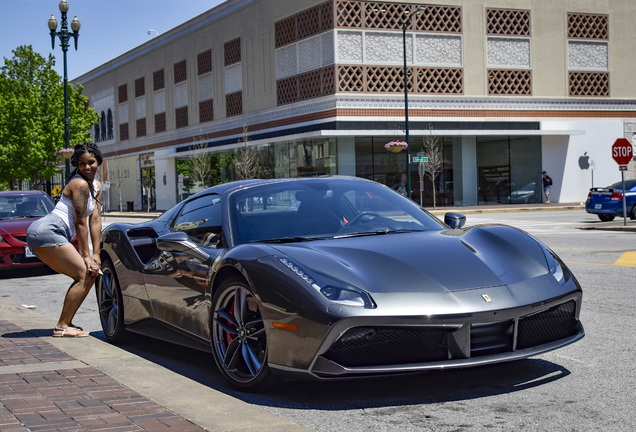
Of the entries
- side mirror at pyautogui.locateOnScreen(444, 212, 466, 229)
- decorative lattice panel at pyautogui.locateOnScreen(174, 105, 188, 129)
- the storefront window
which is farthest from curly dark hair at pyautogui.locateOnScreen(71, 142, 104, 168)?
decorative lattice panel at pyautogui.locateOnScreen(174, 105, 188, 129)

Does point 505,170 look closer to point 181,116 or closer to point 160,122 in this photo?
point 181,116

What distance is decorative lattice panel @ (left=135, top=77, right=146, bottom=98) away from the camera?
216 feet

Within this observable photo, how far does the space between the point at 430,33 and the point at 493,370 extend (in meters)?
41.2

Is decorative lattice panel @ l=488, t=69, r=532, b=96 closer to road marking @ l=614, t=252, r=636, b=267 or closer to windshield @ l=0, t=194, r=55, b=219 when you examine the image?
road marking @ l=614, t=252, r=636, b=267

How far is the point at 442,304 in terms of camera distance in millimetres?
4309

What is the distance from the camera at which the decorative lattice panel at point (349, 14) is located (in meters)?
42.6

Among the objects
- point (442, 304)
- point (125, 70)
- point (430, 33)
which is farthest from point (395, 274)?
point (125, 70)

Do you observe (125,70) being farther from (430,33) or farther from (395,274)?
(395,274)

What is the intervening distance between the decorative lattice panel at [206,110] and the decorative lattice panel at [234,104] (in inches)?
89.0

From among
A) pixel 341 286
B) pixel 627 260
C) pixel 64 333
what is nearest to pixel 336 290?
pixel 341 286

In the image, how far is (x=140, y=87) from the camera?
66.4 m

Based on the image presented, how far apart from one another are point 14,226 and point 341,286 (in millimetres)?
10797

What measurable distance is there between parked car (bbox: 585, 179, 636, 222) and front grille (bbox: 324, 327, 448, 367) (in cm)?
2294

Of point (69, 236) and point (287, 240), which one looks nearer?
point (287, 240)
